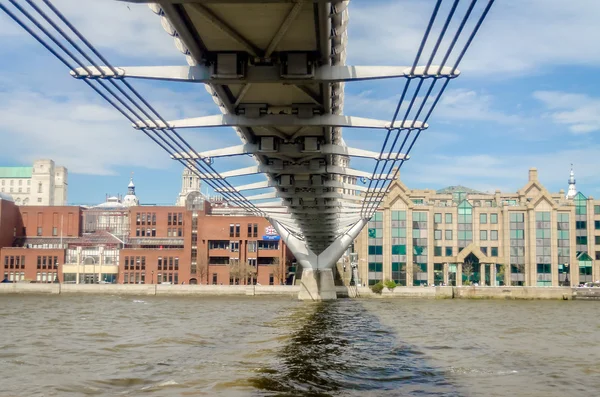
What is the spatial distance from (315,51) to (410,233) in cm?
6958

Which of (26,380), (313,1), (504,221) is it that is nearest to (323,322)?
(26,380)

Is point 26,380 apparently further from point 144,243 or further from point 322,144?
point 144,243

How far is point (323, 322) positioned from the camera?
114ft

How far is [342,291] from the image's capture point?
70.8 m

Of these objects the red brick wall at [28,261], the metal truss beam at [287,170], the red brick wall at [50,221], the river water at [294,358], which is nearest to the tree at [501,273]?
the river water at [294,358]

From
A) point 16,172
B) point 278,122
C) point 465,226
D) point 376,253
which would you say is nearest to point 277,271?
point 376,253

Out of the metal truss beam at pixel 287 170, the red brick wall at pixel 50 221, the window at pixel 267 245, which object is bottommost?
the window at pixel 267 245

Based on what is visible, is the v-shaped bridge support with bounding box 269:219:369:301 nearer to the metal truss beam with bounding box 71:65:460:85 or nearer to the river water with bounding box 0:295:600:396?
the river water with bounding box 0:295:600:396

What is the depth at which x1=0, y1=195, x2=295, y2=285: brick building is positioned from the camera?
8756 centimetres

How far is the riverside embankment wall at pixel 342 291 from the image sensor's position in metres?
71.5

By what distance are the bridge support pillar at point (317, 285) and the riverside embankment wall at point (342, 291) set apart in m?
11.8

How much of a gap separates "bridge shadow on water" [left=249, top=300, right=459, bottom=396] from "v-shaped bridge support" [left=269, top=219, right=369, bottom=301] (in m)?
22.6

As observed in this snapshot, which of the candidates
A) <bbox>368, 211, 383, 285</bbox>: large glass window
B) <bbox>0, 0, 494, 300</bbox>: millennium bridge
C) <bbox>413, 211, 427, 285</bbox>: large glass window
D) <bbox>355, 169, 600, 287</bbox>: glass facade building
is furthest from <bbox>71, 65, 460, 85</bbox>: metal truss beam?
<bbox>413, 211, 427, 285</bbox>: large glass window

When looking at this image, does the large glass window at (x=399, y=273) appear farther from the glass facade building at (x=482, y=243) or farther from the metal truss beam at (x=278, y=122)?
the metal truss beam at (x=278, y=122)
